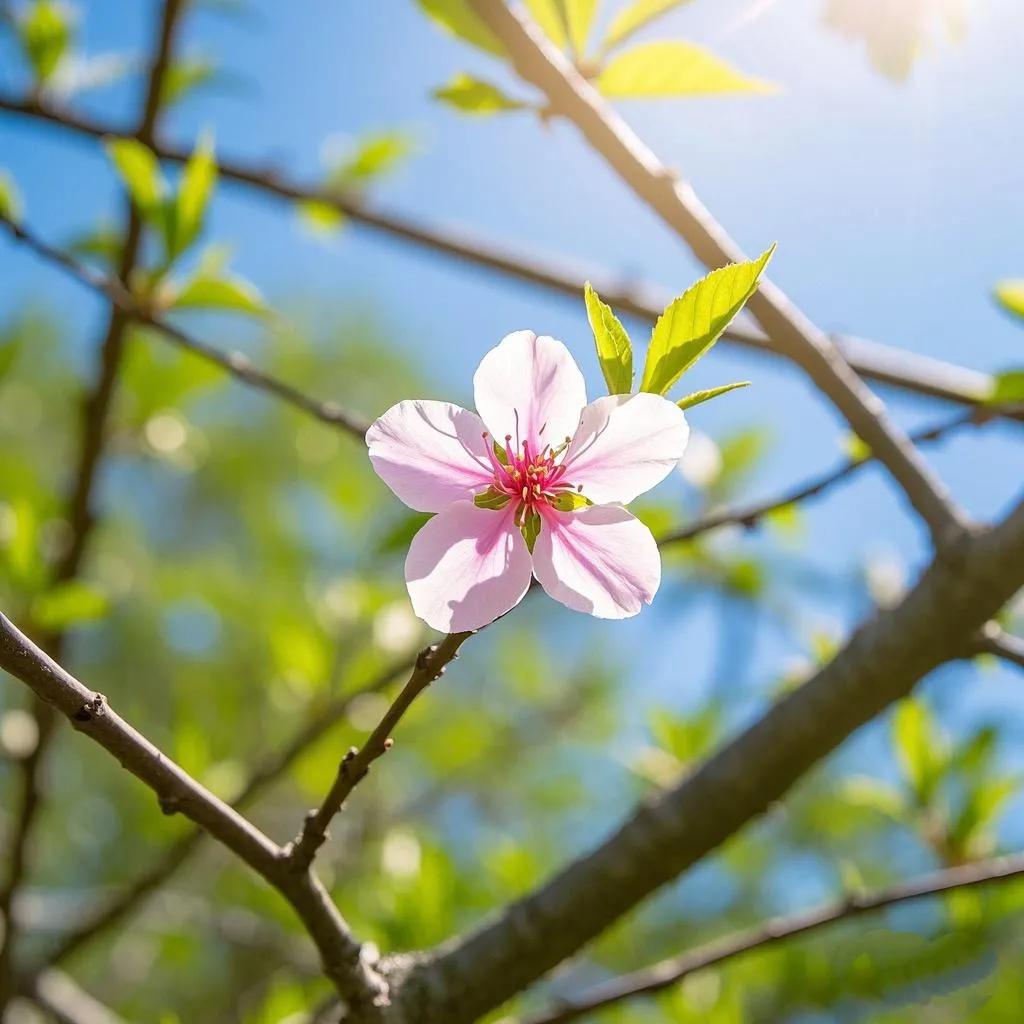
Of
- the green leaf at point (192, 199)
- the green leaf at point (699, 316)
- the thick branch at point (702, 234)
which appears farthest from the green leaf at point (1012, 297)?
the green leaf at point (192, 199)

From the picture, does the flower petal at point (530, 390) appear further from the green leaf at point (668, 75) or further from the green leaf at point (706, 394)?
the green leaf at point (668, 75)

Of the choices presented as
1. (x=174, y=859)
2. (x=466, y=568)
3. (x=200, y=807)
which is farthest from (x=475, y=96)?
(x=174, y=859)

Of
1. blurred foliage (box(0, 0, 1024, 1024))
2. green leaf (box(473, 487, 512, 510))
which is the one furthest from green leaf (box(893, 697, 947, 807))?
green leaf (box(473, 487, 512, 510))

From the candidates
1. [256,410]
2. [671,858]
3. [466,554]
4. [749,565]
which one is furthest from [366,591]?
[256,410]

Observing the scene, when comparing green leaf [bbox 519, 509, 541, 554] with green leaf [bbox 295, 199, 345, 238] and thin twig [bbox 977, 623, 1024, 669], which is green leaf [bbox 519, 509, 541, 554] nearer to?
thin twig [bbox 977, 623, 1024, 669]

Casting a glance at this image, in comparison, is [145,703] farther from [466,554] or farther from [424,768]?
[466,554]

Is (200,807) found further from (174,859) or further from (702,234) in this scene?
(174,859)
